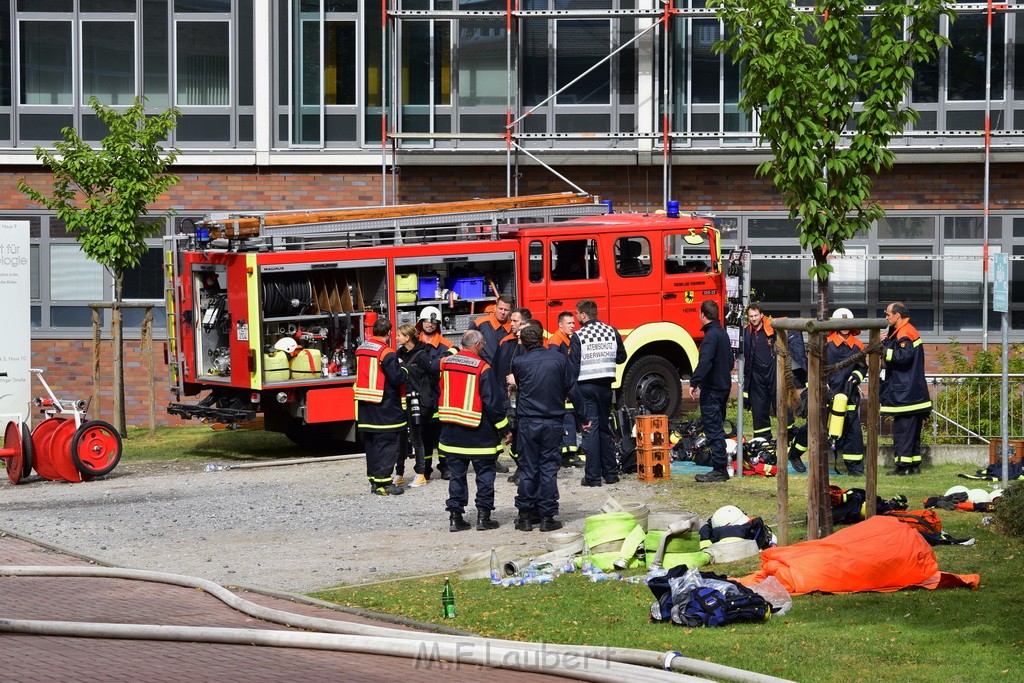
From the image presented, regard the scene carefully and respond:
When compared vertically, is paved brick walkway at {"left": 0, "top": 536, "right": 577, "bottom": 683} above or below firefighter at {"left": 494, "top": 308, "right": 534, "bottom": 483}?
below

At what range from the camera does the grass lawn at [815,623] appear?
755cm

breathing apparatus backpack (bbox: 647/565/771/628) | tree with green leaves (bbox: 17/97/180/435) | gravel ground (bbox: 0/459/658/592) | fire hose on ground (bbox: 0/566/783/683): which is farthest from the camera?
tree with green leaves (bbox: 17/97/180/435)

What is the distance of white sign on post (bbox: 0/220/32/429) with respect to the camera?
16.8 meters

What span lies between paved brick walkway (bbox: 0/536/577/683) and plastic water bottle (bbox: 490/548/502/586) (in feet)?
4.04

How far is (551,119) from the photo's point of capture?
2273 cm

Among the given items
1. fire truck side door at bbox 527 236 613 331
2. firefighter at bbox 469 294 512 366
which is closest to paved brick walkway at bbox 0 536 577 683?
firefighter at bbox 469 294 512 366

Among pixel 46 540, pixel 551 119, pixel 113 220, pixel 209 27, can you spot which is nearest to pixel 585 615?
pixel 46 540

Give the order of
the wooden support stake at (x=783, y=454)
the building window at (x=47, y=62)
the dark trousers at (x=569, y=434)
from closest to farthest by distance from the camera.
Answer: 1. the wooden support stake at (x=783, y=454)
2. the dark trousers at (x=569, y=434)
3. the building window at (x=47, y=62)

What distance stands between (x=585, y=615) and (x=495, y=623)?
571 mm

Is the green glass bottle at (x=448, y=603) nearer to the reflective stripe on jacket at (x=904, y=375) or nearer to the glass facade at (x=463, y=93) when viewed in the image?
the reflective stripe on jacket at (x=904, y=375)

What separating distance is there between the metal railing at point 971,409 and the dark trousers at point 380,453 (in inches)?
249

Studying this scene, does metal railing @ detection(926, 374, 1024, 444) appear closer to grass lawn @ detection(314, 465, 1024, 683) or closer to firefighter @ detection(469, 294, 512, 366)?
firefighter @ detection(469, 294, 512, 366)

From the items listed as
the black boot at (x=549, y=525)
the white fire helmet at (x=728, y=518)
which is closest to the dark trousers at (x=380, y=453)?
the black boot at (x=549, y=525)

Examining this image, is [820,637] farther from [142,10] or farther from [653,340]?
[142,10]
